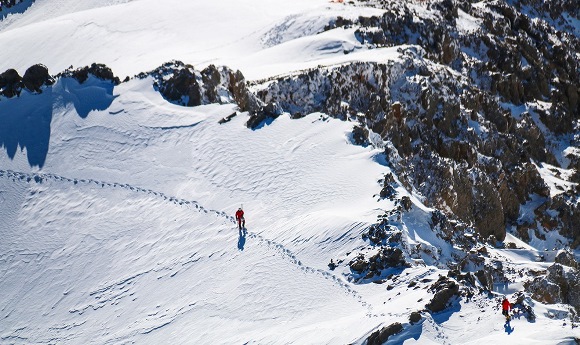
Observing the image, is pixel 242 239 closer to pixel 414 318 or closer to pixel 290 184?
pixel 290 184

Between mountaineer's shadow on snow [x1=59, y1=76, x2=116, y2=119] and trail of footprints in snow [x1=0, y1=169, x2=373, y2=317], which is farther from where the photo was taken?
mountaineer's shadow on snow [x1=59, y1=76, x2=116, y2=119]

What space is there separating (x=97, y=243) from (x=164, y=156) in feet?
20.2

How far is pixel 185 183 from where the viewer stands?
39375 millimetres

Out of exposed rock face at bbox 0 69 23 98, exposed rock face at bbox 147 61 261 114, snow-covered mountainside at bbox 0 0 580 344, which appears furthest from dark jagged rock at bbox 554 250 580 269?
exposed rock face at bbox 0 69 23 98

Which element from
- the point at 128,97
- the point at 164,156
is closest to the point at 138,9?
the point at 128,97

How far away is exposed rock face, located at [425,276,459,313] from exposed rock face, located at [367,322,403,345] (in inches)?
58.5

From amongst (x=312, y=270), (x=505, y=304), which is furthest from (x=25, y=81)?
(x=505, y=304)

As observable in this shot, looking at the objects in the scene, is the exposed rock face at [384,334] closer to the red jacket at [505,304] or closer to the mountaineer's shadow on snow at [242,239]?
the red jacket at [505,304]

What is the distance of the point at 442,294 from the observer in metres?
27.7

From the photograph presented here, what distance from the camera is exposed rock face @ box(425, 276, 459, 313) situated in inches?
1083

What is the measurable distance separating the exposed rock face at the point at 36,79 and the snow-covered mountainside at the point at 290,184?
0.34 feet

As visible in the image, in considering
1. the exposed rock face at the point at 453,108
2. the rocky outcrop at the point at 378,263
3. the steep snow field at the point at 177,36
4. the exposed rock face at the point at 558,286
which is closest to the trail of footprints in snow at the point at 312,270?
the rocky outcrop at the point at 378,263

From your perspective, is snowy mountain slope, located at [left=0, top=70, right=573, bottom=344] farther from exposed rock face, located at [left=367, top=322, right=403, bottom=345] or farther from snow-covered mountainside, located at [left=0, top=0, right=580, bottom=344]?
exposed rock face, located at [left=367, top=322, right=403, bottom=345]

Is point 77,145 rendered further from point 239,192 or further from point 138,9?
point 138,9
